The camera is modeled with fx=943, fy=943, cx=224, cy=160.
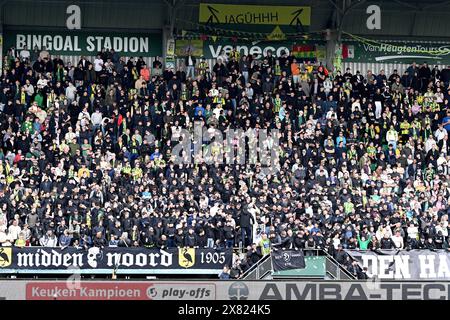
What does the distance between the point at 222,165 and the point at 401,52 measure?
13.0 metres

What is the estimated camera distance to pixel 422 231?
29.8 m

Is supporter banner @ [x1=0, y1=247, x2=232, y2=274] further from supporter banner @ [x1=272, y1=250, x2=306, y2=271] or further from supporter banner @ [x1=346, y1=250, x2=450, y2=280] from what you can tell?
supporter banner @ [x1=346, y1=250, x2=450, y2=280]

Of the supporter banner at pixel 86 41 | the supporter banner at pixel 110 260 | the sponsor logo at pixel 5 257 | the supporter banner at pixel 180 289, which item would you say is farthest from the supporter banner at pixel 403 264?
the supporter banner at pixel 86 41

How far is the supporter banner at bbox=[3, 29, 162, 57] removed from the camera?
38625 millimetres

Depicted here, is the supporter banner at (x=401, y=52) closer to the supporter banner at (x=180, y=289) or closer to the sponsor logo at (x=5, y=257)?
the sponsor logo at (x=5, y=257)

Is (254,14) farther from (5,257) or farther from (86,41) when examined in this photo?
(5,257)

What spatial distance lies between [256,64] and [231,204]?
9692 mm

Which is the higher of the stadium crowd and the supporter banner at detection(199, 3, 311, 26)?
the supporter banner at detection(199, 3, 311, 26)

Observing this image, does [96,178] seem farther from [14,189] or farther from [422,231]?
[422,231]

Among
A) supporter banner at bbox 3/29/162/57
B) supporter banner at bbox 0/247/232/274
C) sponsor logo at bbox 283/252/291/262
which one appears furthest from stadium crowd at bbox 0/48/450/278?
supporter banner at bbox 3/29/162/57

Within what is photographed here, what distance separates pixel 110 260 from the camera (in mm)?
27688

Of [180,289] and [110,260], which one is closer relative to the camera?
[180,289]

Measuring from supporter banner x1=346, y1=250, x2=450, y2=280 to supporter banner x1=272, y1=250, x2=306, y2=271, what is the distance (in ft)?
5.56

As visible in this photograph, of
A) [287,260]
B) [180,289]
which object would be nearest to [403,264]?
[287,260]
